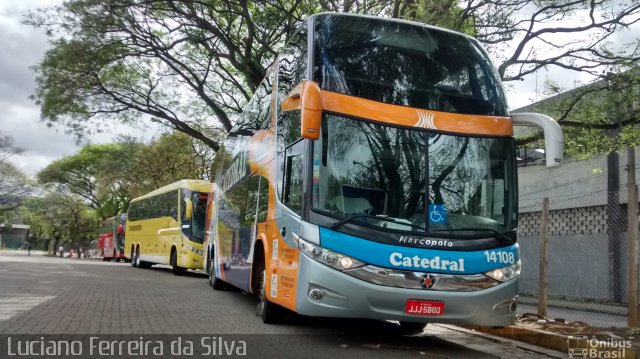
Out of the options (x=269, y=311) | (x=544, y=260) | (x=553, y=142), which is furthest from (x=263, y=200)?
(x=544, y=260)

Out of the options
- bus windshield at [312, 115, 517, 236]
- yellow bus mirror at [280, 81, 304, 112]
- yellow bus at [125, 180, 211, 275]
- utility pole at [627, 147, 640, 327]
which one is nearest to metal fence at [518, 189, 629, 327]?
utility pole at [627, 147, 640, 327]

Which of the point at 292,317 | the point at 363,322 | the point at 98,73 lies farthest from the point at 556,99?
the point at 98,73

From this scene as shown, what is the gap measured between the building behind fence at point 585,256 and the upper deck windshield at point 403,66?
13.2 feet

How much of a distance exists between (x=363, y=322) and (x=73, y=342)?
4255 mm

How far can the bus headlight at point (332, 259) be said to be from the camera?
5.89 m

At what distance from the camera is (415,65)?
6.83 m

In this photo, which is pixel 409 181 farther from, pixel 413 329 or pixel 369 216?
pixel 413 329

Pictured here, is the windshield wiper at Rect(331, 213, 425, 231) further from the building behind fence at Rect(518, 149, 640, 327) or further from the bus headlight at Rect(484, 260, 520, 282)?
the building behind fence at Rect(518, 149, 640, 327)

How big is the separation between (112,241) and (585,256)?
31.4 m

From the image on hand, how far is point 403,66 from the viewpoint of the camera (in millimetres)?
6770

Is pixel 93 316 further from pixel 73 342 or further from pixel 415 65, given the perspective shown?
pixel 415 65

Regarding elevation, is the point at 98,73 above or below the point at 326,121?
above

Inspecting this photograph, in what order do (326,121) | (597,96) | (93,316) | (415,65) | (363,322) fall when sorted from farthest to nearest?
(597,96) → (363,322) → (93,316) → (415,65) → (326,121)

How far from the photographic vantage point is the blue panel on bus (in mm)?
5887
